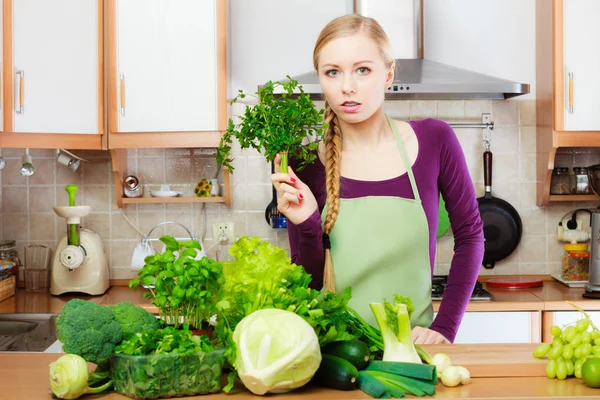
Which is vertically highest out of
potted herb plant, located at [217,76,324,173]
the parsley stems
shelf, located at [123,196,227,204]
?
potted herb plant, located at [217,76,324,173]

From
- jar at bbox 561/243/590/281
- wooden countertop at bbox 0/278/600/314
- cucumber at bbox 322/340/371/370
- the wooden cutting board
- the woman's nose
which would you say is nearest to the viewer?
cucumber at bbox 322/340/371/370

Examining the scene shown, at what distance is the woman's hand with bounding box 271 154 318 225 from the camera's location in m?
1.48

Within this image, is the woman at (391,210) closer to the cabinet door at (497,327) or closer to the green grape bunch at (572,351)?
the green grape bunch at (572,351)

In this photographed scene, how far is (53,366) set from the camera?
1.21 m

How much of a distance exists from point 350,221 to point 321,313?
28.6 inches

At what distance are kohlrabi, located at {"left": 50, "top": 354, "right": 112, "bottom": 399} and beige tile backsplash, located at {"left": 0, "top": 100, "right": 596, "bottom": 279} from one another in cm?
235

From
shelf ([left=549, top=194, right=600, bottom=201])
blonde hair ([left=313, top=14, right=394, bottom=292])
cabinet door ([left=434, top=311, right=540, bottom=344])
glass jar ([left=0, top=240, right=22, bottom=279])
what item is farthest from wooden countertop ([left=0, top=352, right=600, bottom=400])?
shelf ([left=549, top=194, right=600, bottom=201])

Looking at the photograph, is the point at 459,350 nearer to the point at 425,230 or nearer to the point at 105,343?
the point at 425,230

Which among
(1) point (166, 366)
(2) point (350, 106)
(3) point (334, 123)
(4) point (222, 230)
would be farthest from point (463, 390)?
(4) point (222, 230)

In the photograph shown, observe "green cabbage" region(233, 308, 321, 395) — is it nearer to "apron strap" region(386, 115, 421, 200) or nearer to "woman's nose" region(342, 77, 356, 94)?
"woman's nose" region(342, 77, 356, 94)

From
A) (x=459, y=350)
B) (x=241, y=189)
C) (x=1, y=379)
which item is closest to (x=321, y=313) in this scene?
(x=459, y=350)

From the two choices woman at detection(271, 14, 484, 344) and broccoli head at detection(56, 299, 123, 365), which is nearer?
broccoli head at detection(56, 299, 123, 365)

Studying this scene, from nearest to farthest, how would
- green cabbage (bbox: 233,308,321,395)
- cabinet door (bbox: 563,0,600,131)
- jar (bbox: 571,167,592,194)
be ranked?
green cabbage (bbox: 233,308,321,395) < cabinet door (bbox: 563,0,600,131) < jar (bbox: 571,167,592,194)

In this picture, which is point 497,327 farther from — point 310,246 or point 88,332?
point 88,332
